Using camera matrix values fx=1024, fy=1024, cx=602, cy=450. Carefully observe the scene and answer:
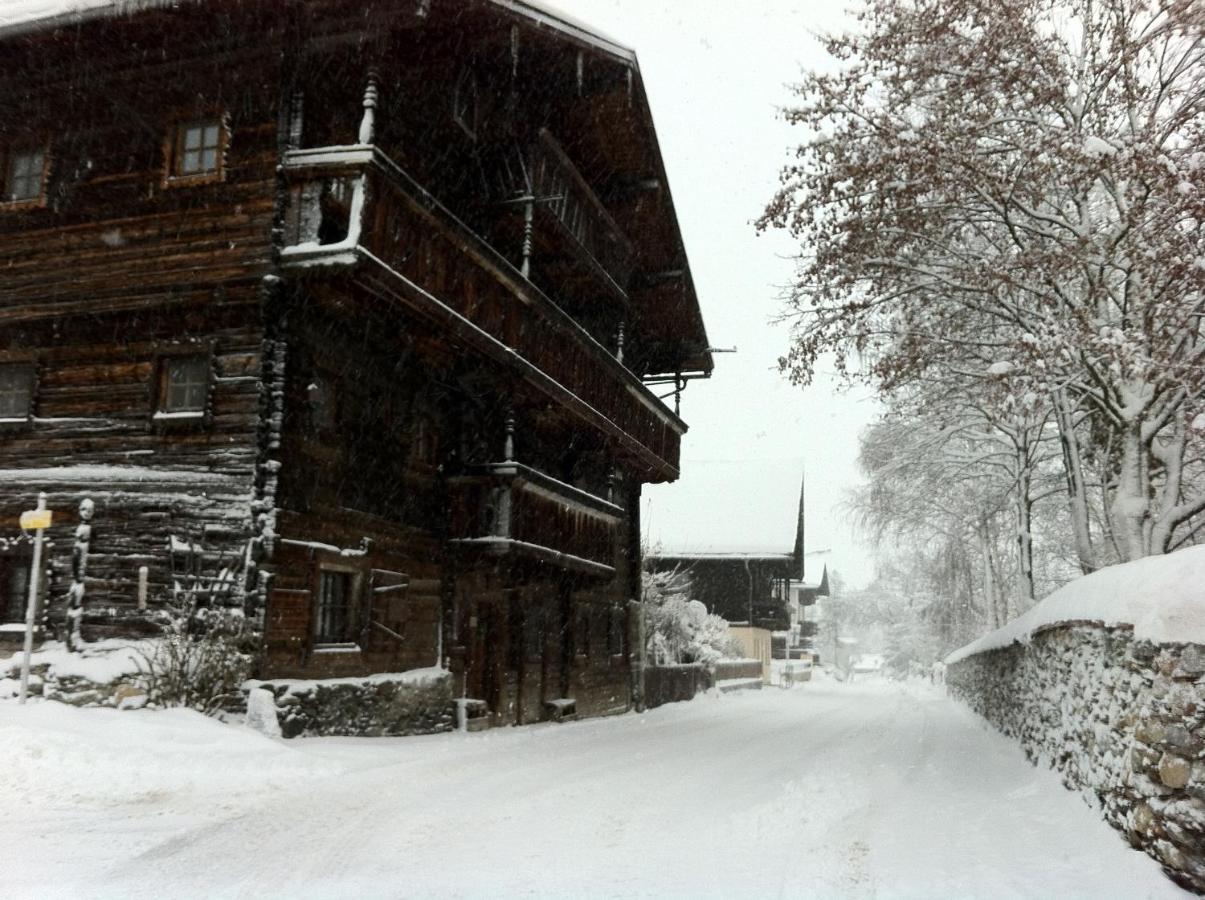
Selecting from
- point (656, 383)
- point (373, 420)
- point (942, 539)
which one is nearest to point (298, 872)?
point (373, 420)

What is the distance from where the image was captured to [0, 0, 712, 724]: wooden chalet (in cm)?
1237

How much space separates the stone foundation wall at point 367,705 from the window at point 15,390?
5316 mm

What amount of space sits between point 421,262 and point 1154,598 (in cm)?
905

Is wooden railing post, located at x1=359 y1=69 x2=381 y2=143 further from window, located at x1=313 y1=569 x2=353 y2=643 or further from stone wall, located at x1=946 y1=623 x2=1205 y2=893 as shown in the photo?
stone wall, located at x1=946 y1=623 x2=1205 y2=893

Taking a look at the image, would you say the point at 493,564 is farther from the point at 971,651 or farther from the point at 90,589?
the point at 971,651

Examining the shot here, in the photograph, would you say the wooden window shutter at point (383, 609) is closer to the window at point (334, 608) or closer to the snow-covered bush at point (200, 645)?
the window at point (334, 608)

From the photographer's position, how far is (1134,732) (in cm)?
725

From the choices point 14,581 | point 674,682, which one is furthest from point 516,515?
point 674,682

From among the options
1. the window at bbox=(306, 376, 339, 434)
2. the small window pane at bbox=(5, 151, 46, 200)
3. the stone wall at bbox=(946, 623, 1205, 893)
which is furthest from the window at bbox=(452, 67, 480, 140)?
the stone wall at bbox=(946, 623, 1205, 893)

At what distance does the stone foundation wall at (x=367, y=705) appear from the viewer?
39.5ft

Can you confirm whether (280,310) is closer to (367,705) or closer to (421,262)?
(421,262)

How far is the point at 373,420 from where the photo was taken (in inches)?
583

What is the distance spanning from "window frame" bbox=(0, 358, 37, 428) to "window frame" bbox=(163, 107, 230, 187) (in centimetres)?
312

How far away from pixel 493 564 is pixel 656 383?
1198 centimetres
